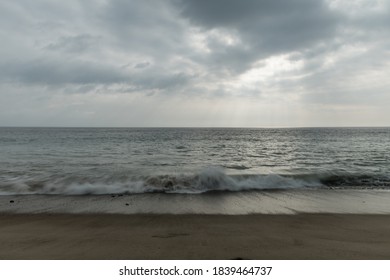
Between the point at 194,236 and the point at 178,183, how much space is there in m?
5.85

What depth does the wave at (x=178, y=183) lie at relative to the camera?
9.98 m

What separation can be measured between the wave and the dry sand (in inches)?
125

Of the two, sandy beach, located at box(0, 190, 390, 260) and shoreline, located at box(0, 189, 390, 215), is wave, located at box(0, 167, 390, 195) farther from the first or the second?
sandy beach, located at box(0, 190, 390, 260)

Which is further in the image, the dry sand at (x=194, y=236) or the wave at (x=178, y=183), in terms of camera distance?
the wave at (x=178, y=183)

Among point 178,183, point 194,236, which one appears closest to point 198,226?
point 194,236

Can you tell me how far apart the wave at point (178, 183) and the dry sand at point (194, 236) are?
3163mm

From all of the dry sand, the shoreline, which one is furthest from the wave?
the dry sand

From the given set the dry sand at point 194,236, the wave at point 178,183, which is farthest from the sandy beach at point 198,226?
the wave at point 178,183

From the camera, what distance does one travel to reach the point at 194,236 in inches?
197

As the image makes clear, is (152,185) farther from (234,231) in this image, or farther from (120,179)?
(234,231)

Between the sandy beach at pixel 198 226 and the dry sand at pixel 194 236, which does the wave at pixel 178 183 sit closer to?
the sandy beach at pixel 198 226

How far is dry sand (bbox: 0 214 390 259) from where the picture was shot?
4164 mm

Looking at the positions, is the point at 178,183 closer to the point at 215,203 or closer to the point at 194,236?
the point at 215,203

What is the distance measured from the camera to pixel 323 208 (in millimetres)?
7617
